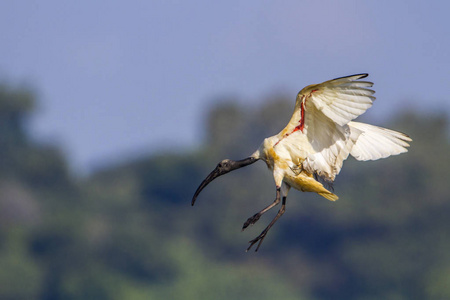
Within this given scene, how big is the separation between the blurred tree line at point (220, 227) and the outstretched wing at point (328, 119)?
48.1 metres

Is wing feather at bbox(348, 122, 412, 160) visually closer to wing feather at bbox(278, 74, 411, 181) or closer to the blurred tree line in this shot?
wing feather at bbox(278, 74, 411, 181)

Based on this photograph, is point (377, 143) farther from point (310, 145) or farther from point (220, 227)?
point (220, 227)

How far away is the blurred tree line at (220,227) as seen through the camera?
2571 inches

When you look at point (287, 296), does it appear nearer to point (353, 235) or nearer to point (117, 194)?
point (353, 235)

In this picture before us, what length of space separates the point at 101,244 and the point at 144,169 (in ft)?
27.0

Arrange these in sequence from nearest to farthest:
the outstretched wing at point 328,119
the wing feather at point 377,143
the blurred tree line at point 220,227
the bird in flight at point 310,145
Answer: the outstretched wing at point 328,119, the bird in flight at point 310,145, the wing feather at point 377,143, the blurred tree line at point 220,227

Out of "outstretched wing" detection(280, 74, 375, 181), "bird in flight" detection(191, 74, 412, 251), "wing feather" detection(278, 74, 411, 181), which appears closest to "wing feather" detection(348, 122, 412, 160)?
"wing feather" detection(278, 74, 411, 181)

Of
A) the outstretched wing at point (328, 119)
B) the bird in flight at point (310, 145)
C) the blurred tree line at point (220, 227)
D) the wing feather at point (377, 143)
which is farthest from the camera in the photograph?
the blurred tree line at point (220, 227)

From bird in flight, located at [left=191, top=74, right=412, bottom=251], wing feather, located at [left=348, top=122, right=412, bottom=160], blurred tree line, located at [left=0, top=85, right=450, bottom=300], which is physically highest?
bird in flight, located at [left=191, top=74, right=412, bottom=251]

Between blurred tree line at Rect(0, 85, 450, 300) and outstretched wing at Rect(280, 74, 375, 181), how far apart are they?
158 ft

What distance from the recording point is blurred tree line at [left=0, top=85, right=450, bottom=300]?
65.3 meters

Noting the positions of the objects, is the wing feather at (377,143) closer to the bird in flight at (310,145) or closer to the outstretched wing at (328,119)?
the bird in flight at (310,145)

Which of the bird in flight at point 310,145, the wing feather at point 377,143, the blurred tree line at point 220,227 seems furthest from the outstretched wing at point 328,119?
the blurred tree line at point 220,227

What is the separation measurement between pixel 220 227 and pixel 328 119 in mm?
61024
